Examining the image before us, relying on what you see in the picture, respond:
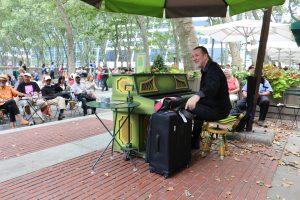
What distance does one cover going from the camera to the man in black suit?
170 inches

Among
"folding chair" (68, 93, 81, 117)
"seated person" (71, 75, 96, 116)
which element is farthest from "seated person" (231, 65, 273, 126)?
"folding chair" (68, 93, 81, 117)

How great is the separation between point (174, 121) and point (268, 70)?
19.4ft

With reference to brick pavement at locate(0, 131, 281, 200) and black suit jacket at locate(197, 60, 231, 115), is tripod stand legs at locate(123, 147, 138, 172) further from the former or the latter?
black suit jacket at locate(197, 60, 231, 115)

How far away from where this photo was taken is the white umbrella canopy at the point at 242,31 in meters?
9.45

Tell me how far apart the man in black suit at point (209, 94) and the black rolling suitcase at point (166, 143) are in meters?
0.30

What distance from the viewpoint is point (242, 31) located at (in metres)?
11.7

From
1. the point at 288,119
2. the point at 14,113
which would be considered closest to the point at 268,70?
the point at 288,119

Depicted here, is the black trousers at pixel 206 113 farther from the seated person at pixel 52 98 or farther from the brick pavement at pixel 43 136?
the seated person at pixel 52 98

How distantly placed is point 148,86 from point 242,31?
8316 millimetres

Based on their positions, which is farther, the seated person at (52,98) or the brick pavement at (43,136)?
the seated person at (52,98)

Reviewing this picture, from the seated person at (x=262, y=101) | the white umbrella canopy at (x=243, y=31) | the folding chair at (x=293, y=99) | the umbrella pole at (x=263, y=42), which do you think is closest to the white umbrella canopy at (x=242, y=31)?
the white umbrella canopy at (x=243, y=31)

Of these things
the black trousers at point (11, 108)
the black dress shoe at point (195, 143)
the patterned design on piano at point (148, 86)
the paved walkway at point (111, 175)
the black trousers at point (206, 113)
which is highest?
the patterned design on piano at point (148, 86)

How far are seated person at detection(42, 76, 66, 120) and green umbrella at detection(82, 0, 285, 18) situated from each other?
4.37 m

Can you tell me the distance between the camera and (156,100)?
4.41 meters
